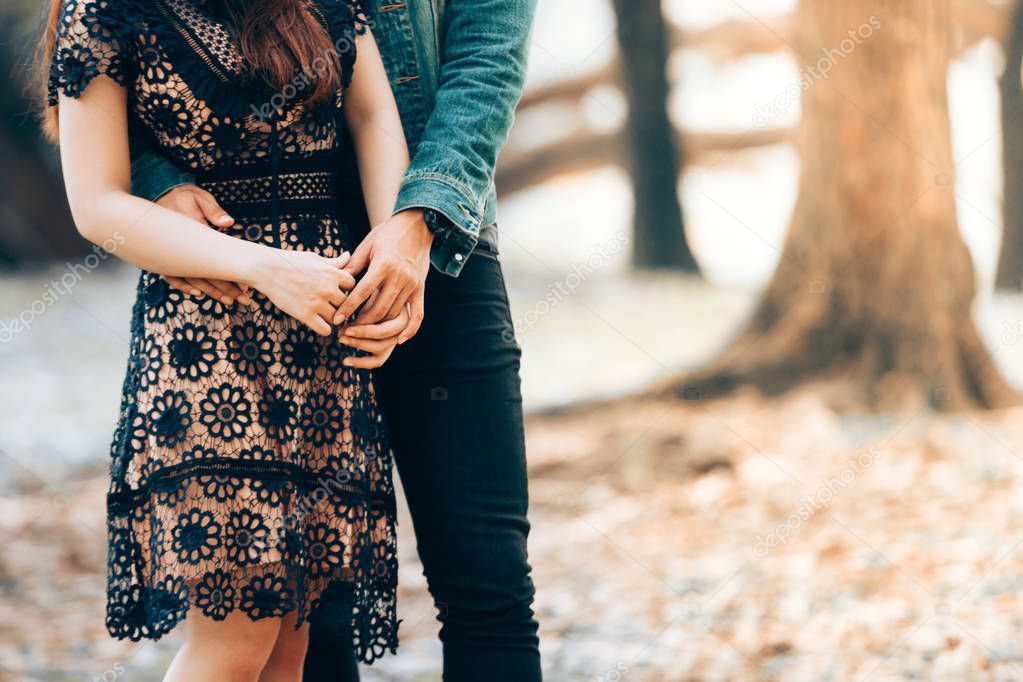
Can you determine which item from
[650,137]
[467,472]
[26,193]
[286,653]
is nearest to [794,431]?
[467,472]

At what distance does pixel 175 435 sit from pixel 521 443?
1.57ft

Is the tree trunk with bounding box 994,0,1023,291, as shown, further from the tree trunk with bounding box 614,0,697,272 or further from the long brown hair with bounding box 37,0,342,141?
the long brown hair with bounding box 37,0,342,141

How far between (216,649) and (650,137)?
7034mm

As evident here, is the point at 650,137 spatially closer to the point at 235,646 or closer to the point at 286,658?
the point at 286,658

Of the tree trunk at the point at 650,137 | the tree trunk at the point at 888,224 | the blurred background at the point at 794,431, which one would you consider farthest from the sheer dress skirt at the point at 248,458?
the tree trunk at the point at 650,137

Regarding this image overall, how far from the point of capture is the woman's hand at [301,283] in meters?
1.26

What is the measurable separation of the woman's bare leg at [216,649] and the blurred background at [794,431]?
1116mm

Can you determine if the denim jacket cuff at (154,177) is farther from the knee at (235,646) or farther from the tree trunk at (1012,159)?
the tree trunk at (1012,159)

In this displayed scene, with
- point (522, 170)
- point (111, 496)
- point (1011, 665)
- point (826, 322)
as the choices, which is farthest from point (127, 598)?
point (522, 170)

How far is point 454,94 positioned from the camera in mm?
1443

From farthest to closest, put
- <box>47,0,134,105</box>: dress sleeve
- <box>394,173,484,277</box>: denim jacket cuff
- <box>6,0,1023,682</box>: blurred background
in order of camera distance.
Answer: <box>6,0,1023,682</box>: blurred background → <box>394,173,484,277</box>: denim jacket cuff → <box>47,0,134,105</box>: dress sleeve

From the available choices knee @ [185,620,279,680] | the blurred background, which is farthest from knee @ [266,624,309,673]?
the blurred background

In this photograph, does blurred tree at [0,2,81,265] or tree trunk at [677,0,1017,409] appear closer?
tree trunk at [677,0,1017,409]

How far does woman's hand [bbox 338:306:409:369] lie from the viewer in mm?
1302
